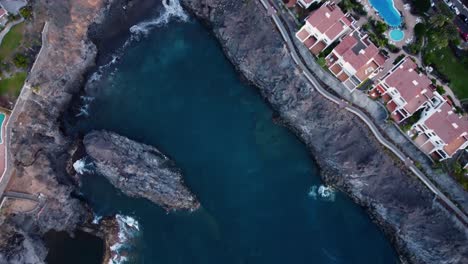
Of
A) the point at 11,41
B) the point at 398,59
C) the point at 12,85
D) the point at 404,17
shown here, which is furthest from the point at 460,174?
the point at 11,41

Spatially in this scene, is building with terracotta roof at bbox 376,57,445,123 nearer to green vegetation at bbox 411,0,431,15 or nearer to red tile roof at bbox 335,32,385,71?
red tile roof at bbox 335,32,385,71

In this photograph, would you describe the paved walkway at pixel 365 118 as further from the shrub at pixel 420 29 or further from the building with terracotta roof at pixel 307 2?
the shrub at pixel 420 29

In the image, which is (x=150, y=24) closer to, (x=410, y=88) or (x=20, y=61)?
(x=20, y=61)

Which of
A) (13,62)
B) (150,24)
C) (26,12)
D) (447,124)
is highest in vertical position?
(150,24)

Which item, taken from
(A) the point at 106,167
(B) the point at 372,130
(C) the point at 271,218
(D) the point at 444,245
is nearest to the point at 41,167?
(A) the point at 106,167

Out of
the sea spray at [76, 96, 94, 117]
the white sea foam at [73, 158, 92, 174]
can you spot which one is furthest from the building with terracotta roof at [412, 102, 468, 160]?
the sea spray at [76, 96, 94, 117]

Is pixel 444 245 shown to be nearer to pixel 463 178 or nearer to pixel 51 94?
pixel 463 178

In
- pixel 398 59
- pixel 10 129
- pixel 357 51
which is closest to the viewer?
pixel 357 51
